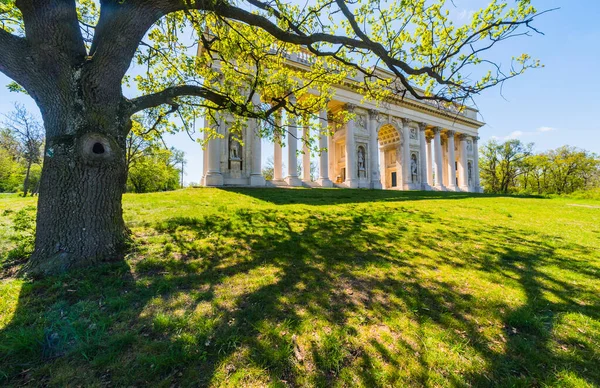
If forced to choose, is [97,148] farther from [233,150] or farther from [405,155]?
[405,155]

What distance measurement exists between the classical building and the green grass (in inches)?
563

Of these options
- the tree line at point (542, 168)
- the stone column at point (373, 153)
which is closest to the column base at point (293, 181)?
the stone column at point (373, 153)

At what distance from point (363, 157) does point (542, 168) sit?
133 ft

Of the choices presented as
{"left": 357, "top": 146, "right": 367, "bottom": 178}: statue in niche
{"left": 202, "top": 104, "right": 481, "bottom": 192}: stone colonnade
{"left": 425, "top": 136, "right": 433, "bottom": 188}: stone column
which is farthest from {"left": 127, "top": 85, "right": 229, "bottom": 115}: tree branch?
{"left": 425, "top": 136, "right": 433, "bottom": 188}: stone column

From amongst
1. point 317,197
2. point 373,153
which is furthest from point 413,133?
point 317,197

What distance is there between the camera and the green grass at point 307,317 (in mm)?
2094

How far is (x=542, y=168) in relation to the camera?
44969 mm

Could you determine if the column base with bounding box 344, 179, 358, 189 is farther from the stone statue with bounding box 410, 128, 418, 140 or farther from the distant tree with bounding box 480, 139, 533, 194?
the distant tree with bounding box 480, 139, 533, 194

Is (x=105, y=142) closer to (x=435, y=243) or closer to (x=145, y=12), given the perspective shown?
(x=145, y=12)

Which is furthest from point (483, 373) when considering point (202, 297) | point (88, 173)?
point (88, 173)

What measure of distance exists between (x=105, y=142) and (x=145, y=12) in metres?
2.50

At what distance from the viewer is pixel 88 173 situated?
387 cm

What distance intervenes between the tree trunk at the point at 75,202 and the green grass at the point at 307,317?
348 millimetres

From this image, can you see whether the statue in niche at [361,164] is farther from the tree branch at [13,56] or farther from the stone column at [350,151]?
the tree branch at [13,56]
